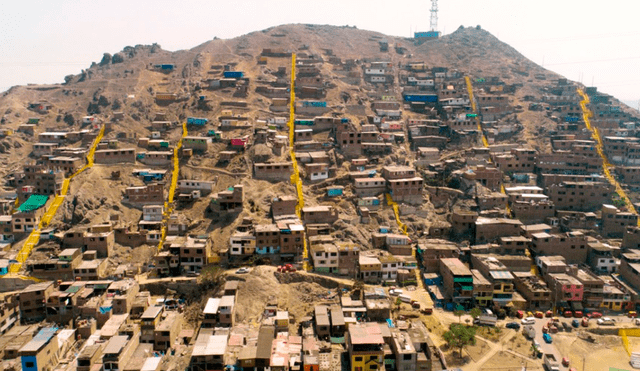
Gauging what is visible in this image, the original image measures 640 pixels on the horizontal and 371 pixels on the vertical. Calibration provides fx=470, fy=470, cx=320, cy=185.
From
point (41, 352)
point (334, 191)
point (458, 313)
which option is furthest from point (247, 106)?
point (41, 352)

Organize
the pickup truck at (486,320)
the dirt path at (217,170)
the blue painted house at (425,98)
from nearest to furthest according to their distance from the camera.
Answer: the pickup truck at (486,320) → the dirt path at (217,170) → the blue painted house at (425,98)

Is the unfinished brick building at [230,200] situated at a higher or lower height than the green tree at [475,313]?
higher

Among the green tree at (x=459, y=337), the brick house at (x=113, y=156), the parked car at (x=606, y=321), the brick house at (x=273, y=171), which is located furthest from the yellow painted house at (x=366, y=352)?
the brick house at (x=113, y=156)

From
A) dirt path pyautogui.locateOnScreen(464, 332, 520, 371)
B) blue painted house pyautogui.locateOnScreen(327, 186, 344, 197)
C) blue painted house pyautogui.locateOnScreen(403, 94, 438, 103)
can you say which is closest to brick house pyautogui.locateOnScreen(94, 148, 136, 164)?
blue painted house pyautogui.locateOnScreen(327, 186, 344, 197)

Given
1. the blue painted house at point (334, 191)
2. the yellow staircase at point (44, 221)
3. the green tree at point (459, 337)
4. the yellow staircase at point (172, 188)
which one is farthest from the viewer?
the blue painted house at point (334, 191)

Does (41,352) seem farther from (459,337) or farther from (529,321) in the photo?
(529,321)

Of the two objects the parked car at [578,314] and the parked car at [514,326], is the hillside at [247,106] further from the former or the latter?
the parked car at [578,314]

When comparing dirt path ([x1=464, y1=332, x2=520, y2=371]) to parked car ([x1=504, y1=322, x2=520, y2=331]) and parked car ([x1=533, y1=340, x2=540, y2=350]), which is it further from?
parked car ([x1=533, y1=340, x2=540, y2=350])
